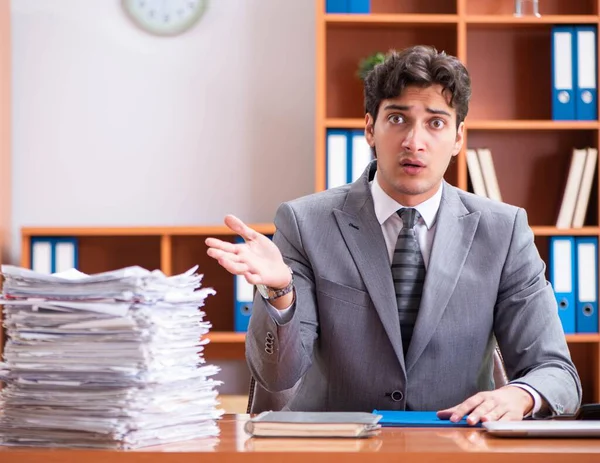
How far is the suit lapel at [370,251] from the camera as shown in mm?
1833

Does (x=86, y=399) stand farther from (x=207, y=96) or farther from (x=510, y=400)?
(x=207, y=96)

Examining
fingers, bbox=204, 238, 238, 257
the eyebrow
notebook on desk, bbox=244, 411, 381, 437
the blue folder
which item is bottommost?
the blue folder

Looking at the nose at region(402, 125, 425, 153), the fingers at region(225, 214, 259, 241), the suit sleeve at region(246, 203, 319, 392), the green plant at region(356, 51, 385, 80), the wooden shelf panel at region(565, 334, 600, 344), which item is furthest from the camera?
the green plant at region(356, 51, 385, 80)

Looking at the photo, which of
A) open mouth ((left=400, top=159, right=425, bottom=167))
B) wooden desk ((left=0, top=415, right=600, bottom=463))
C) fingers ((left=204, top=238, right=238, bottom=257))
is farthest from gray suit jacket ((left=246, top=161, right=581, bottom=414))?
wooden desk ((left=0, top=415, right=600, bottom=463))

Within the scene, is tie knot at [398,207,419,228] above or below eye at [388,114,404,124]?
below

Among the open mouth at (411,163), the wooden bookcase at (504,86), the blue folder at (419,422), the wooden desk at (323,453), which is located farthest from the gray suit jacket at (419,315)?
the wooden bookcase at (504,86)

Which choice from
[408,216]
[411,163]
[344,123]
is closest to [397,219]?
[408,216]

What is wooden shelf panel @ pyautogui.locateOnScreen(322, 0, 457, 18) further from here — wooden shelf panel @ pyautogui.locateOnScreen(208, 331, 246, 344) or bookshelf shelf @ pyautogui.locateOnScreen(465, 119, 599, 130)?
wooden shelf panel @ pyautogui.locateOnScreen(208, 331, 246, 344)

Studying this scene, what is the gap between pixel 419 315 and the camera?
184 cm

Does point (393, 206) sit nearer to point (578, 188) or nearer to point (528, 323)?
point (528, 323)

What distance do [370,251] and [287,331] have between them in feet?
1.16

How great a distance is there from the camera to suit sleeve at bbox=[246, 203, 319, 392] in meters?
1.64

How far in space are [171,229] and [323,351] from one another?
1584mm

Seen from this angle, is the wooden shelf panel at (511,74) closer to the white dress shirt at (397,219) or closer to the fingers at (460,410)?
the white dress shirt at (397,219)
